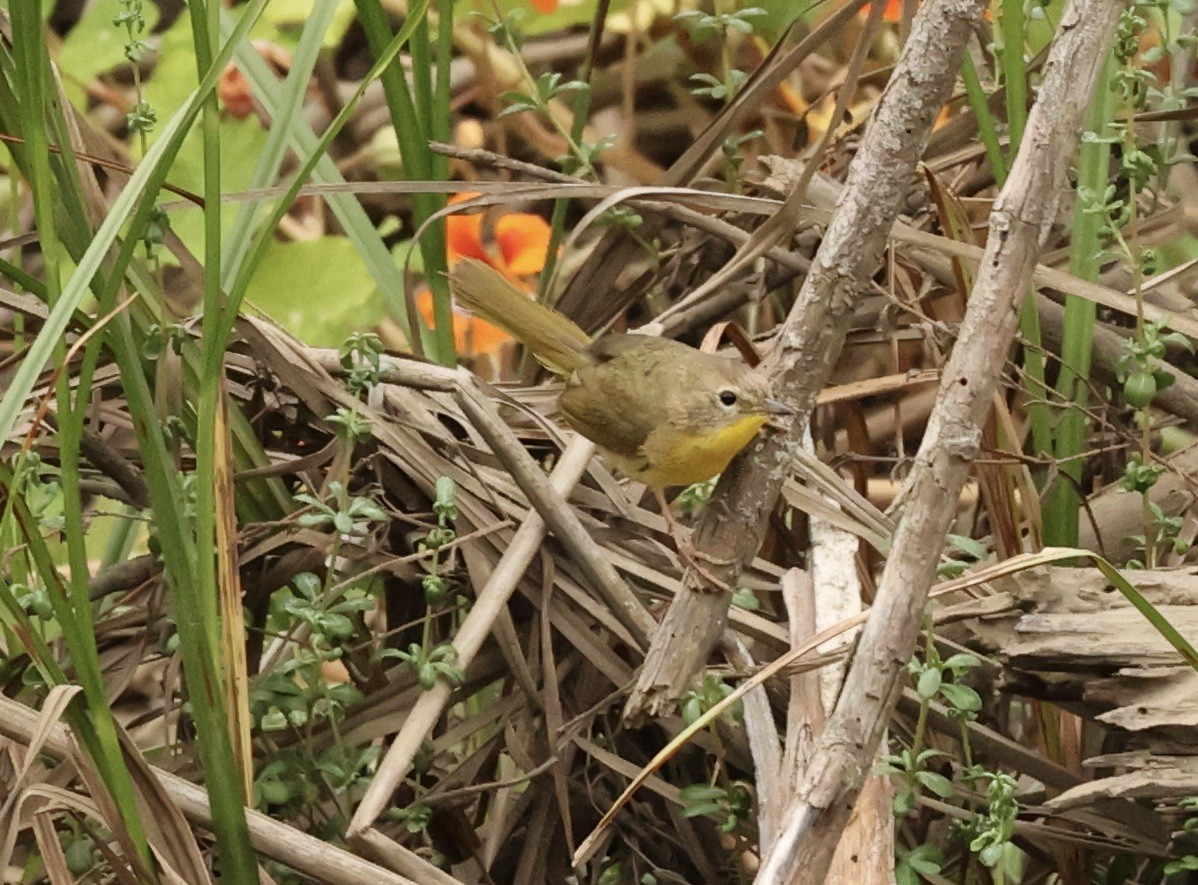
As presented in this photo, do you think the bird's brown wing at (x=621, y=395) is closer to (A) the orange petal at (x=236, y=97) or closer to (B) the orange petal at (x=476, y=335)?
(B) the orange petal at (x=476, y=335)

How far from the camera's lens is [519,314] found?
7.34ft

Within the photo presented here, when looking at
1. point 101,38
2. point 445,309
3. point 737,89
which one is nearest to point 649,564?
point 445,309

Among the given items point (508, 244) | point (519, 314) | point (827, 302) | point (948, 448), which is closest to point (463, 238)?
point (508, 244)

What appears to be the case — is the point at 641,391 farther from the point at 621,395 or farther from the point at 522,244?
the point at 522,244

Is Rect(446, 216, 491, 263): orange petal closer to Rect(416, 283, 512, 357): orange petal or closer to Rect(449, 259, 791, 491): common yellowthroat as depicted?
Rect(416, 283, 512, 357): orange petal

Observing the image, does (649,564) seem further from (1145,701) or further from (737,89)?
(737,89)

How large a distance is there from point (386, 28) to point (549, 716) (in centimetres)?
95

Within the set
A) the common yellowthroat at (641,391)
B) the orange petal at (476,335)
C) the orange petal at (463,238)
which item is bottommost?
the orange petal at (476,335)

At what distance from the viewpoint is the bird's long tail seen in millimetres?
2201

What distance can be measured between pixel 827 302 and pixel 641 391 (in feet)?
1.87

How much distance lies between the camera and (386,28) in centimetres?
194

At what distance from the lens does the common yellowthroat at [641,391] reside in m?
1.79

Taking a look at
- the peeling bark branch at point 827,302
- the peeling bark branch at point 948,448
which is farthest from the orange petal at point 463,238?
the peeling bark branch at point 948,448

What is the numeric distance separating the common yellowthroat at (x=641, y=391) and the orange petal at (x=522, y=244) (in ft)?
1.49
